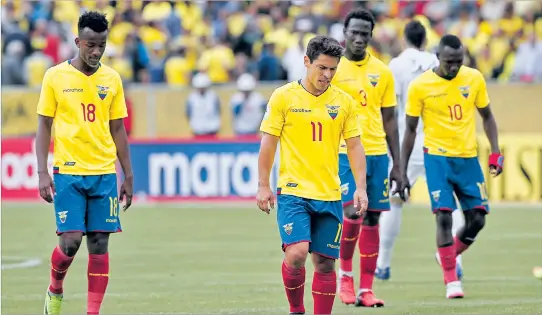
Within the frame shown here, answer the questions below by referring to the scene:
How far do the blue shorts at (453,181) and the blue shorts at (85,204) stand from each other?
3.33 m

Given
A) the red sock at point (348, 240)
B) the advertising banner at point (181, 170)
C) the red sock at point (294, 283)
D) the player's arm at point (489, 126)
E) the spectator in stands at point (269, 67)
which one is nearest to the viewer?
the red sock at point (294, 283)

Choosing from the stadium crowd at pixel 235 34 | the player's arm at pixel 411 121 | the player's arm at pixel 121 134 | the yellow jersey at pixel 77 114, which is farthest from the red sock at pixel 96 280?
the stadium crowd at pixel 235 34

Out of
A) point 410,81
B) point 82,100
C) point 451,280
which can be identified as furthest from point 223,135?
point 82,100

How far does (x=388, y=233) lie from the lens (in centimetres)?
1288

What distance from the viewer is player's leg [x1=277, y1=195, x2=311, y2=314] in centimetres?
902

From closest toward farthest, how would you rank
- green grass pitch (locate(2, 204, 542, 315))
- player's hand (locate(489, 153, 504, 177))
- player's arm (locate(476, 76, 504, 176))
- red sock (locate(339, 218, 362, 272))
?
green grass pitch (locate(2, 204, 542, 315)) → red sock (locate(339, 218, 362, 272)) → player's arm (locate(476, 76, 504, 176)) → player's hand (locate(489, 153, 504, 177))

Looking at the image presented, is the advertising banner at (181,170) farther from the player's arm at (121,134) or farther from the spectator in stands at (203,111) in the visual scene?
the player's arm at (121,134)

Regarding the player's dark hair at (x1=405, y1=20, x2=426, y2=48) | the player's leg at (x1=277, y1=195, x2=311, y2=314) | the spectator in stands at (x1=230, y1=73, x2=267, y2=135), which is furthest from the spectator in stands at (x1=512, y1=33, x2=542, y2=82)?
the player's leg at (x1=277, y1=195, x2=311, y2=314)

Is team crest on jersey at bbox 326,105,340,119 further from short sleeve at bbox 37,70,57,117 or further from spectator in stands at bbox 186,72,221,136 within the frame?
spectator in stands at bbox 186,72,221,136

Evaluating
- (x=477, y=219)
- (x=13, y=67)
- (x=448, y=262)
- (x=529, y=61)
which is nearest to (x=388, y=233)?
(x=477, y=219)

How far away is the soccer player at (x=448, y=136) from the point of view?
38.0 ft

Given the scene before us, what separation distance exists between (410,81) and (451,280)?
2.38 metres

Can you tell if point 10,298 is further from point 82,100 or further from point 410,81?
point 410,81

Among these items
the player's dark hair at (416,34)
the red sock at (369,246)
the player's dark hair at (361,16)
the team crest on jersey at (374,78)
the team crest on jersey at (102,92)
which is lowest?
the red sock at (369,246)
